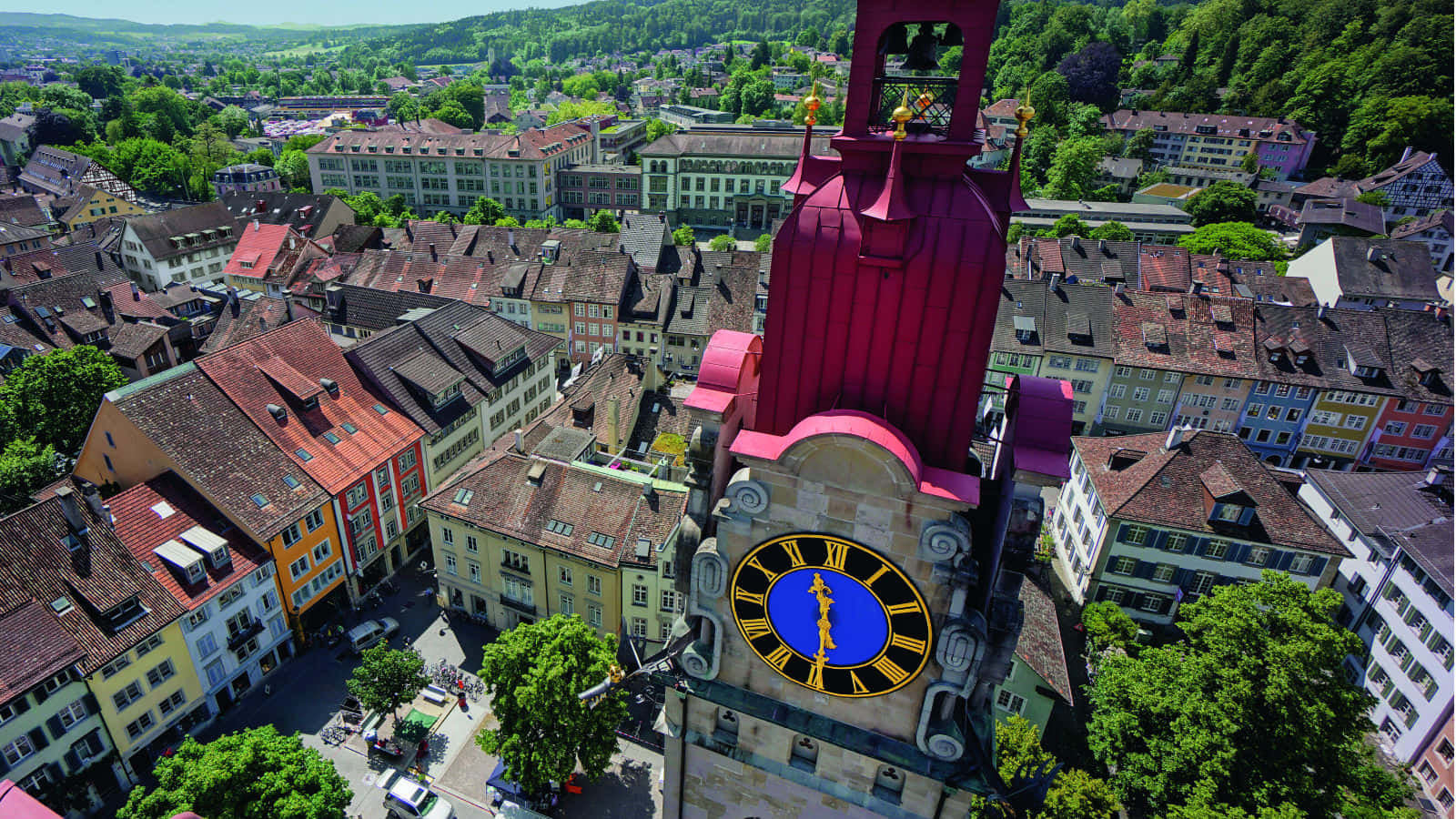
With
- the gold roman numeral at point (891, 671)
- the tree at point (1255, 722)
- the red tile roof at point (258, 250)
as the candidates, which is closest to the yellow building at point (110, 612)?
the gold roman numeral at point (891, 671)

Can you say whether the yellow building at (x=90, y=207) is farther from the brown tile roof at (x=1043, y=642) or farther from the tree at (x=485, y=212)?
the brown tile roof at (x=1043, y=642)

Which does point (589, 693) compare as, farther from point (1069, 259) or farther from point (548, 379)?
point (1069, 259)

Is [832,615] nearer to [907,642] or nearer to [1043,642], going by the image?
[907,642]

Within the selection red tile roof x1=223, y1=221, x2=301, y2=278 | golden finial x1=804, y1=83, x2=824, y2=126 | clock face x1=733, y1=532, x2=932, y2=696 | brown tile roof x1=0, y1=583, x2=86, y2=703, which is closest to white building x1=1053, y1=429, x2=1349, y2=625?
clock face x1=733, y1=532, x2=932, y2=696

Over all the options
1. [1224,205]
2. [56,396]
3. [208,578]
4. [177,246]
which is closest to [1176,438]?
[208,578]

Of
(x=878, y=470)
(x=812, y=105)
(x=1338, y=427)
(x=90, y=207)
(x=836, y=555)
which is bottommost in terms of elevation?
(x=90, y=207)

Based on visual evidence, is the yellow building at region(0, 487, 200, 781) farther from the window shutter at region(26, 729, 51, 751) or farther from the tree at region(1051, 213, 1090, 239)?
the tree at region(1051, 213, 1090, 239)
